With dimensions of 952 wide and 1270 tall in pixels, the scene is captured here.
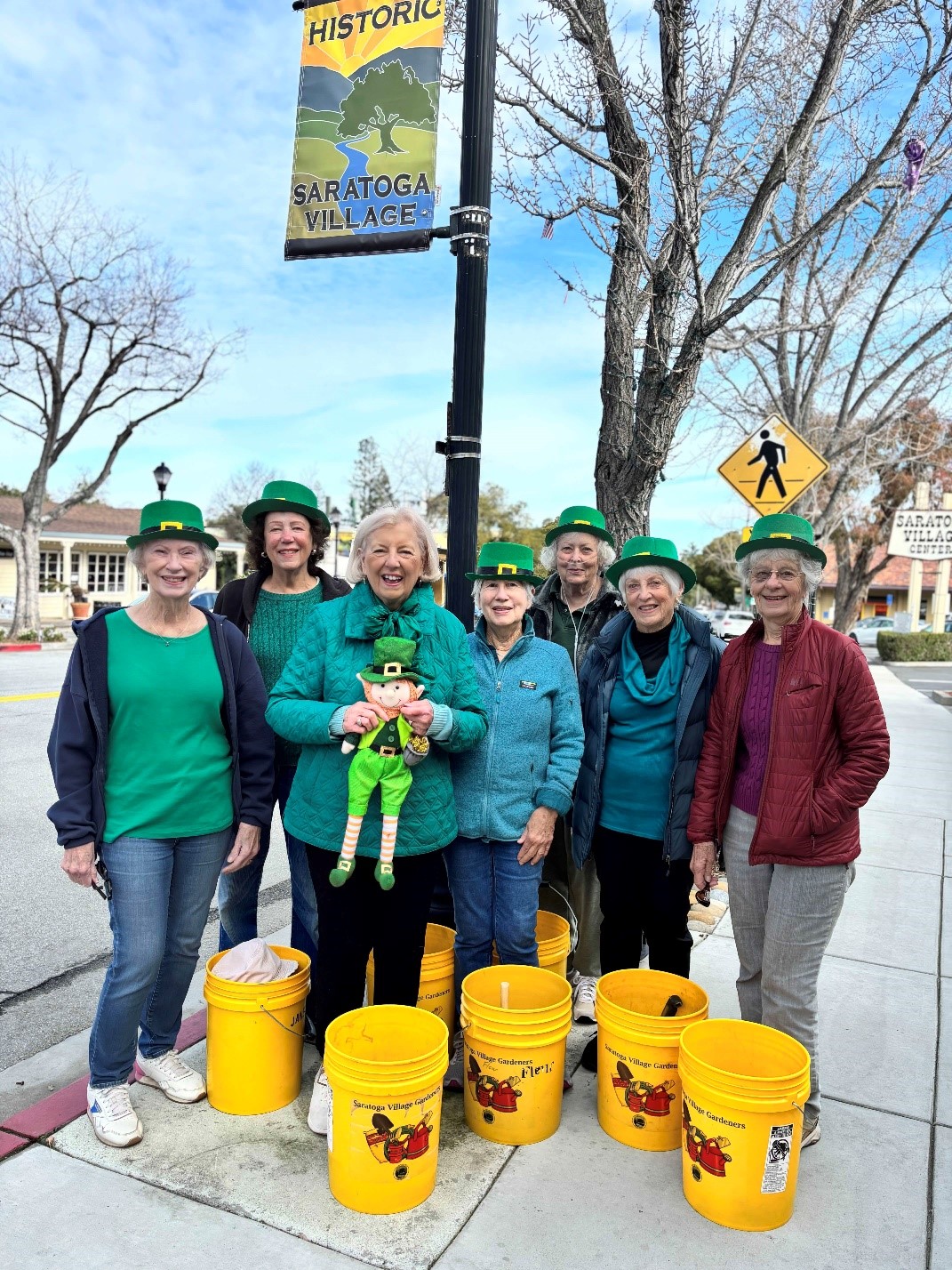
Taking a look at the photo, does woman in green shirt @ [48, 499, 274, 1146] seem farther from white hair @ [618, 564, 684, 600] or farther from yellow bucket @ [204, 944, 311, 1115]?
white hair @ [618, 564, 684, 600]

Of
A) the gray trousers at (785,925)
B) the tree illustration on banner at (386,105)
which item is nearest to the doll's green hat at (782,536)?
the gray trousers at (785,925)

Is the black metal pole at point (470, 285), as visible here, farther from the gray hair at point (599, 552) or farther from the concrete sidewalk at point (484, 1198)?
the concrete sidewalk at point (484, 1198)

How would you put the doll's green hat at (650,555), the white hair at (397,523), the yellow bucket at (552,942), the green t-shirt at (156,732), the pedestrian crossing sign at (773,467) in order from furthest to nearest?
the pedestrian crossing sign at (773,467)
the yellow bucket at (552,942)
the doll's green hat at (650,555)
the white hair at (397,523)
the green t-shirt at (156,732)

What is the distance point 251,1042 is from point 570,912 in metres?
1.52

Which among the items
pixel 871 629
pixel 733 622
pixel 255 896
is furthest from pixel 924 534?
pixel 255 896

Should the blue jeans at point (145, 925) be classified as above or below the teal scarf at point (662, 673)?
below

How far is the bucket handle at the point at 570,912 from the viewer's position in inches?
149

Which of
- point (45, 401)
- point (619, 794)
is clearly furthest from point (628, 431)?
point (45, 401)

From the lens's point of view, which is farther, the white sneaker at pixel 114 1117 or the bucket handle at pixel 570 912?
the bucket handle at pixel 570 912

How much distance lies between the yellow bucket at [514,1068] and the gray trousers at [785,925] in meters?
0.68

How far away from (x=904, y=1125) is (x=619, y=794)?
1.53 meters

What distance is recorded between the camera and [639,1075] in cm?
288

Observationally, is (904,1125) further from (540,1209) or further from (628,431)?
(628,431)

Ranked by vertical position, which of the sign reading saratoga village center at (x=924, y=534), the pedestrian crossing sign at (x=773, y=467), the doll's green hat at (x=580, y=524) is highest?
the sign reading saratoga village center at (x=924, y=534)
